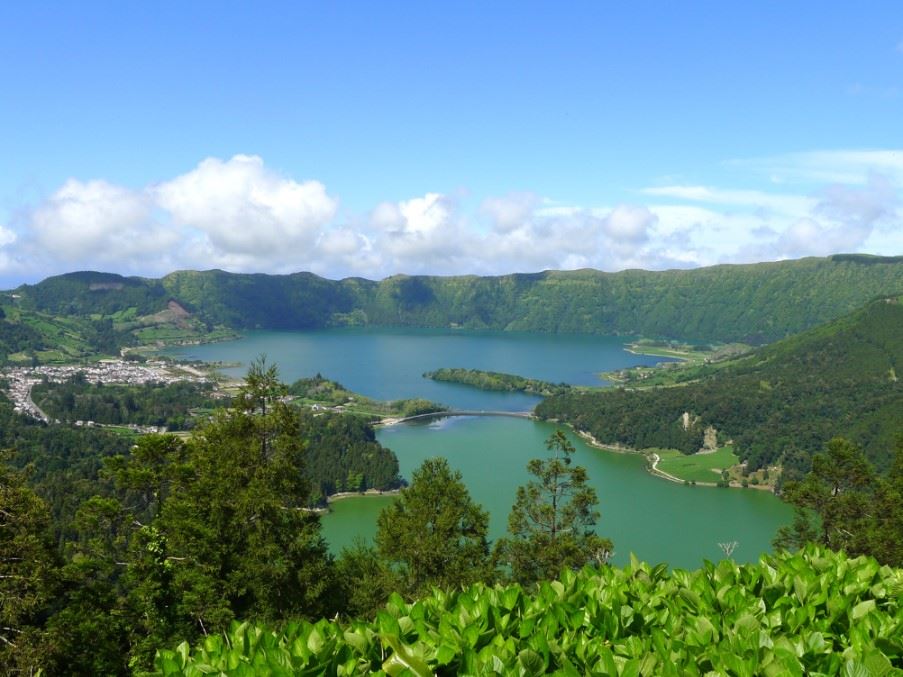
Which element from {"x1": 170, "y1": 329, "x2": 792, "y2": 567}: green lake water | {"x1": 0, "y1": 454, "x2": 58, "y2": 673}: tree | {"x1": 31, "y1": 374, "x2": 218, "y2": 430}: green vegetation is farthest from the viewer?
{"x1": 31, "y1": 374, "x2": 218, "y2": 430}: green vegetation

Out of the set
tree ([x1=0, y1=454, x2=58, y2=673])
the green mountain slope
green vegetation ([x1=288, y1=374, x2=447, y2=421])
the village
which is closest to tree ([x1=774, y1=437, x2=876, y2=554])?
tree ([x1=0, y1=454, x2=58, y2=673])

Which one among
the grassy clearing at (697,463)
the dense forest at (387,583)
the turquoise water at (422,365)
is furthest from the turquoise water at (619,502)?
the dense forest at (387,583)

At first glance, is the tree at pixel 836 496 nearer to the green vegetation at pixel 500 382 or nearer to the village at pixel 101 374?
the green vegetation at pixel 500 382

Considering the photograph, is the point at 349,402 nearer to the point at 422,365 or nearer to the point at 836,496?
the point at 422,365

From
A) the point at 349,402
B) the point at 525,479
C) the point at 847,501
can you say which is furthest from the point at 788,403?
the point at 847,501

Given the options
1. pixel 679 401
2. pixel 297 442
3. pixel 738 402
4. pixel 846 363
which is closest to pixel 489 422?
pixel 679 401

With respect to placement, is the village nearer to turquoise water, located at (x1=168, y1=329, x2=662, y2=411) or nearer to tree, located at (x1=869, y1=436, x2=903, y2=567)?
turquoise water, located at (x1=168, y1=329, x2=662, y2=411)

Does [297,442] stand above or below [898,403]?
above

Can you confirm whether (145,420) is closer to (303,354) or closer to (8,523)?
(303,354)
